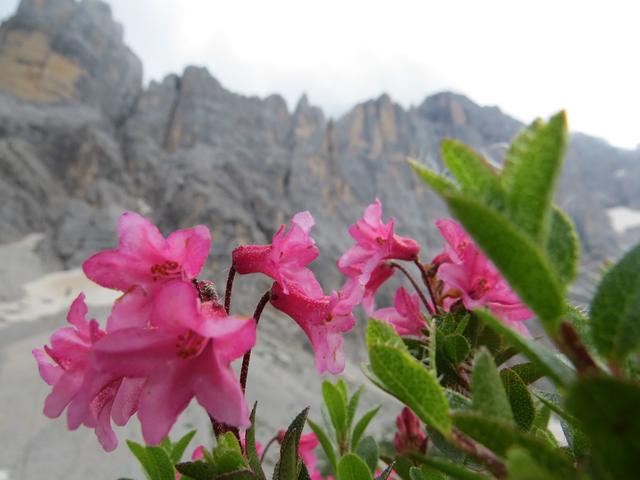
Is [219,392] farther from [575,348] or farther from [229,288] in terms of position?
[575,348]

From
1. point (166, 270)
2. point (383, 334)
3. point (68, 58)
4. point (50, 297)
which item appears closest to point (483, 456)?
point (383, 334)

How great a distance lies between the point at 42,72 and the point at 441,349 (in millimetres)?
28554

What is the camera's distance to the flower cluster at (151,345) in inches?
22.3

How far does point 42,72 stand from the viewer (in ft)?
80.1

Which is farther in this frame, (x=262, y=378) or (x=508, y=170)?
(x=262, y=378)

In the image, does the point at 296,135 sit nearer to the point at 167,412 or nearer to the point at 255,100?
the point at 255,100

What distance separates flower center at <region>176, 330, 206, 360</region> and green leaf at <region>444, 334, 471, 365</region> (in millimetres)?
390

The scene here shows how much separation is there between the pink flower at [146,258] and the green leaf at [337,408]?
64 cm

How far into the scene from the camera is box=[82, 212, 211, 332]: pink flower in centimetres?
68

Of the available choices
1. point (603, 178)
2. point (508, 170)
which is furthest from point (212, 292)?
point (603, 178)

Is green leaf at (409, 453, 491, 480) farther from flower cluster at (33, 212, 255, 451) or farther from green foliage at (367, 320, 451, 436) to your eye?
flower cluster at (33, 212, 255, 451)

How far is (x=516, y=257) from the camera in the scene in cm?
33

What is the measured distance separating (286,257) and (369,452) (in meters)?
0.58

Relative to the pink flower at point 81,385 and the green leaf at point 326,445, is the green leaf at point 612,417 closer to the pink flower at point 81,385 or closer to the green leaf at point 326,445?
the pink flower at point 81,385
